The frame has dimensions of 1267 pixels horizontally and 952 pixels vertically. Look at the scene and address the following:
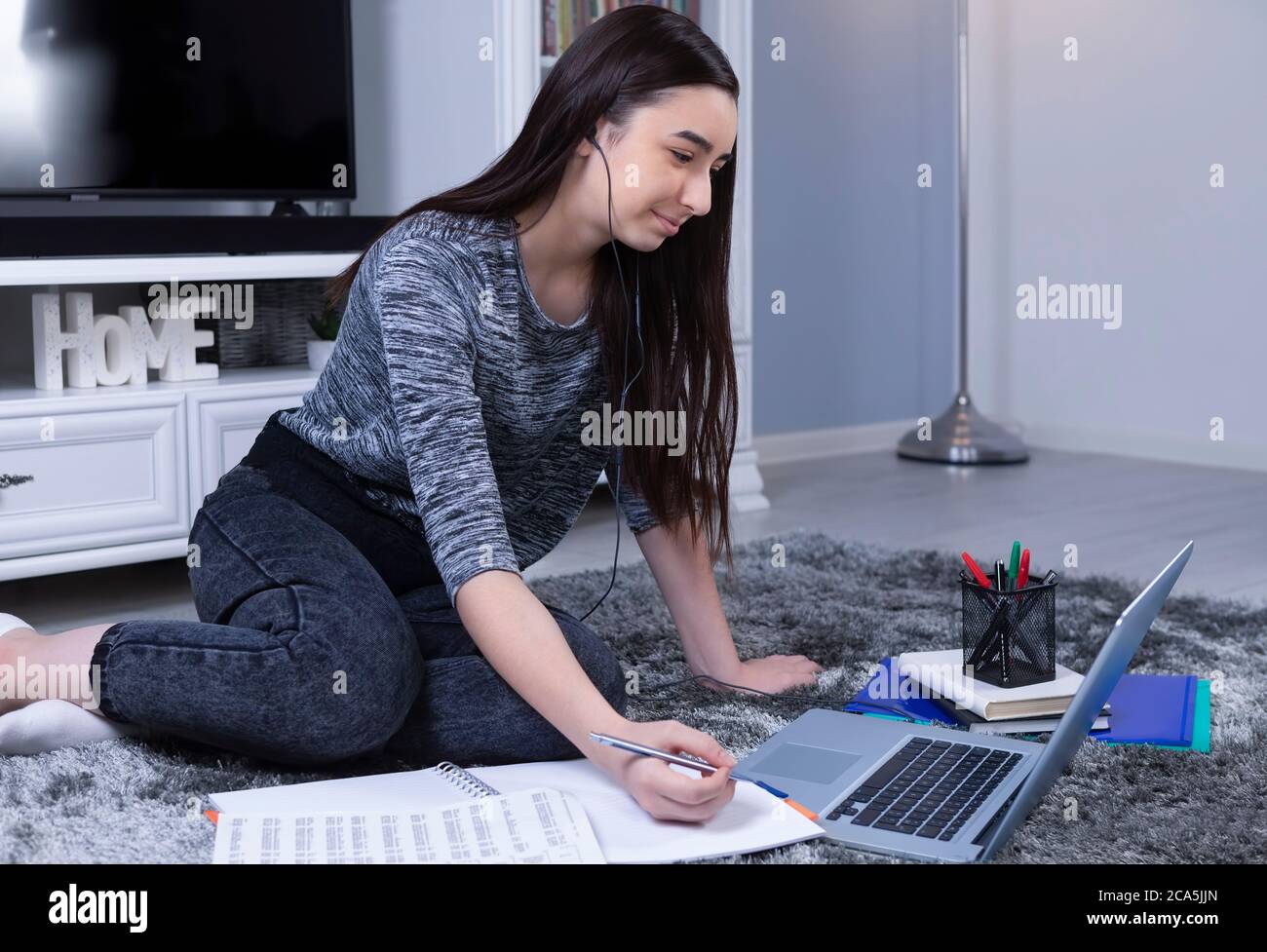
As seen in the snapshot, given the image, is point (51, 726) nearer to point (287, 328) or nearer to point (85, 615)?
point (85, 615)

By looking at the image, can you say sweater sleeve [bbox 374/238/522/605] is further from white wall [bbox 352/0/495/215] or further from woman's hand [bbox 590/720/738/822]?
white wall [bbox 352/0/495/215]

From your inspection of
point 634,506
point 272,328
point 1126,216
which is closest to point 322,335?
point 272,328

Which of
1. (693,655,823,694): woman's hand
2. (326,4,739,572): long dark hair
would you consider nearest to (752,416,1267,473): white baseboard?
(693,655,823,694): woman's hand

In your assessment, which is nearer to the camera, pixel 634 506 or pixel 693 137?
pixel 693 137

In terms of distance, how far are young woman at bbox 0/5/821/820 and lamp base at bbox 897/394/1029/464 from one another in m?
2.16

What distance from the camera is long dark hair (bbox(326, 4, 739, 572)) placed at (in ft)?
4.15

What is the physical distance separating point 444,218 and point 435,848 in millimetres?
577

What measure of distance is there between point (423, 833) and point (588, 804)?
14 cm

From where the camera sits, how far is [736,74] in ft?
8.41

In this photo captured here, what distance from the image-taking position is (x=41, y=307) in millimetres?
2250

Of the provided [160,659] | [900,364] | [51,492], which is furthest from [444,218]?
[900,364]

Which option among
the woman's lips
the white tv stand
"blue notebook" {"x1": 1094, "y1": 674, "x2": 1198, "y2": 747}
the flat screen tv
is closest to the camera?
the woman's lips

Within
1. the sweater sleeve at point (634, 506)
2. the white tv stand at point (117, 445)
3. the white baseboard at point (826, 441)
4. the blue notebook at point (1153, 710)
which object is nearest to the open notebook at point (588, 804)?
the sweater sleeve at point (634, 506)

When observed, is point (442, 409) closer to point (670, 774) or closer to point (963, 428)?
point (670, 774)
